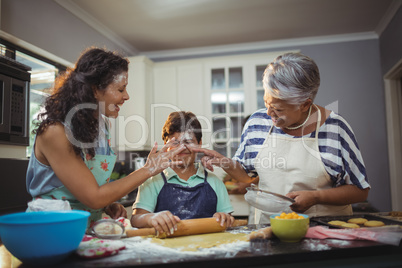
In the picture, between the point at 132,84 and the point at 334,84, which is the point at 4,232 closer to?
the point at 132,84

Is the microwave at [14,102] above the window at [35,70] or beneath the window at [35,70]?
beneath

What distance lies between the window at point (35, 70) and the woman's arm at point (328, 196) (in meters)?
2.03

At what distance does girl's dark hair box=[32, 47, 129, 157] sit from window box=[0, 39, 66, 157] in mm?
1410

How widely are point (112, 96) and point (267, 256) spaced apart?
0.85 m

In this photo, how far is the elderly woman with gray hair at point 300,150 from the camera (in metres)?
1.41

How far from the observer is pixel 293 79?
4.55ft

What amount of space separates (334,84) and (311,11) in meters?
1.16

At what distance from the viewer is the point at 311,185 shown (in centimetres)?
152

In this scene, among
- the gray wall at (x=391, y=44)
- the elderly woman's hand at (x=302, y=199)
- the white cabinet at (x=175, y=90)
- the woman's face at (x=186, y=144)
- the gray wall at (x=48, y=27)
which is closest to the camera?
the elderly woman's hand at (x=302, y=199)

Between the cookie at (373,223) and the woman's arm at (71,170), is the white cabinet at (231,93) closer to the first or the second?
the cookie at (373,223)

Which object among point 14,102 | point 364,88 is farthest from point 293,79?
point 364,88

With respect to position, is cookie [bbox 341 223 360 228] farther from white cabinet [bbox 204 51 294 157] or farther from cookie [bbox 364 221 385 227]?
white cabinet [bbox 204 51 294 157]

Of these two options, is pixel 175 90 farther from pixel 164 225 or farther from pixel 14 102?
pixel 164 225

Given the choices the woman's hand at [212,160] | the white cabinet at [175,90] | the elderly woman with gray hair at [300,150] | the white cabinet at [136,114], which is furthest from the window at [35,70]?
the elderly woman with gray hair at [300,150]
